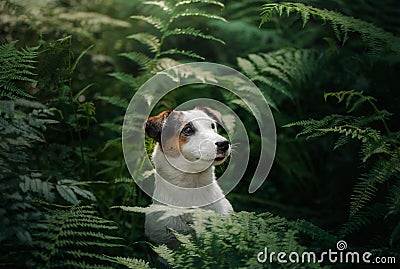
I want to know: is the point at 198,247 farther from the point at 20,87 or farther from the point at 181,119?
the point at 20,87

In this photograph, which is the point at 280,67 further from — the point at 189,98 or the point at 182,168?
the point at 182,168

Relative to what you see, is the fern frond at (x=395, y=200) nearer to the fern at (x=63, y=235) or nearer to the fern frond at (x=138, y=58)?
the fern at (x=63, y=235)

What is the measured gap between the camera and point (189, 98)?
14.0 feet

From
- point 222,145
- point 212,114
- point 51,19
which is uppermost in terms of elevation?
point 51,19

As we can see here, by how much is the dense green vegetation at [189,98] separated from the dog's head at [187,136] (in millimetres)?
369

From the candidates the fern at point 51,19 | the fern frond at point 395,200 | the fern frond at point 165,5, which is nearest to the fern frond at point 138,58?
the fern frond at point 165,5

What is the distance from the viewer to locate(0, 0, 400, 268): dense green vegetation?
245 cm

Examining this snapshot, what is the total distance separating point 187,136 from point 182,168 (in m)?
0.20

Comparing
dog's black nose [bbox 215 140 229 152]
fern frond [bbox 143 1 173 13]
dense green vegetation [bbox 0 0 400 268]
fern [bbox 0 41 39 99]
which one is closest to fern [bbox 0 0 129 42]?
dense green vegetation [bbox 0 0 400 268]

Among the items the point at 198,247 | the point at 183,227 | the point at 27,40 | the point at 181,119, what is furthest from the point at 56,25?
the point at 198,247

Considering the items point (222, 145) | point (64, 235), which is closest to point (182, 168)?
point (222, 145)

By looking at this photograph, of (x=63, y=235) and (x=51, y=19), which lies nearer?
(x=63, y=235)

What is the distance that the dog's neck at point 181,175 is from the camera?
9.50 feet

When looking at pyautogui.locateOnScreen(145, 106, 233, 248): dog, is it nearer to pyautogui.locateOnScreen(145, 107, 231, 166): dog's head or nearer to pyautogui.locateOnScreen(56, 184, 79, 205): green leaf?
pyautogui.locateOnScreen(145, 107, 231, 166): dog's head
